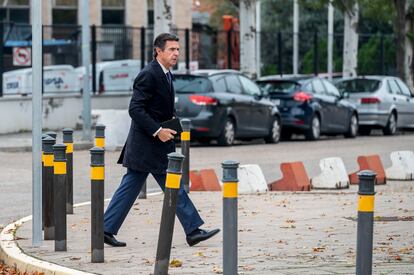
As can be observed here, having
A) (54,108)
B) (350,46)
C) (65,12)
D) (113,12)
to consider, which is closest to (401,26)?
(350,46)

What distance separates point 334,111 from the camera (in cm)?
3106

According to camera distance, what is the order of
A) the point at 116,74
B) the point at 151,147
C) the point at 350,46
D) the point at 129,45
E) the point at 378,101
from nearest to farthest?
the point at 151,147
the point at 378,101
the point at 116,74
the point at 129,45
the point at 350,46

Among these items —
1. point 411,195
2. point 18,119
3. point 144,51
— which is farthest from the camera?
point 144,51

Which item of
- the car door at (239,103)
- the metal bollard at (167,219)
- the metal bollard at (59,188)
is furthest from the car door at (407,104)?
the metal bollard at (167,219)

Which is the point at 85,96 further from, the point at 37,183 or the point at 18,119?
the point at 37,183

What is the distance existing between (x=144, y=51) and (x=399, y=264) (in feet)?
83.7

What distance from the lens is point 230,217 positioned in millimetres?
8109

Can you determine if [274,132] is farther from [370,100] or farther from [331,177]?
[331,177]

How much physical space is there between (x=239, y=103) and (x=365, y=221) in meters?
19.1

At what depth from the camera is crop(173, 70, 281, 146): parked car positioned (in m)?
25.6

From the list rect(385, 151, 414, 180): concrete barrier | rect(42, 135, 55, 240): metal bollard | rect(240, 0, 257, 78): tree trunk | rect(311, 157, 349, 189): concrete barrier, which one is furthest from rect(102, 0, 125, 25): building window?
rect(42, 135, 55, 240): metal bollard

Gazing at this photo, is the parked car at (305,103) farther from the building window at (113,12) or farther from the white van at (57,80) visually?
the building window at (113,12)

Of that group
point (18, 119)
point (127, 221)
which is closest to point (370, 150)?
point (18, 119)

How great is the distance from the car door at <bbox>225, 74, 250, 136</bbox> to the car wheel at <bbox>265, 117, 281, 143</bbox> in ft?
4.23
